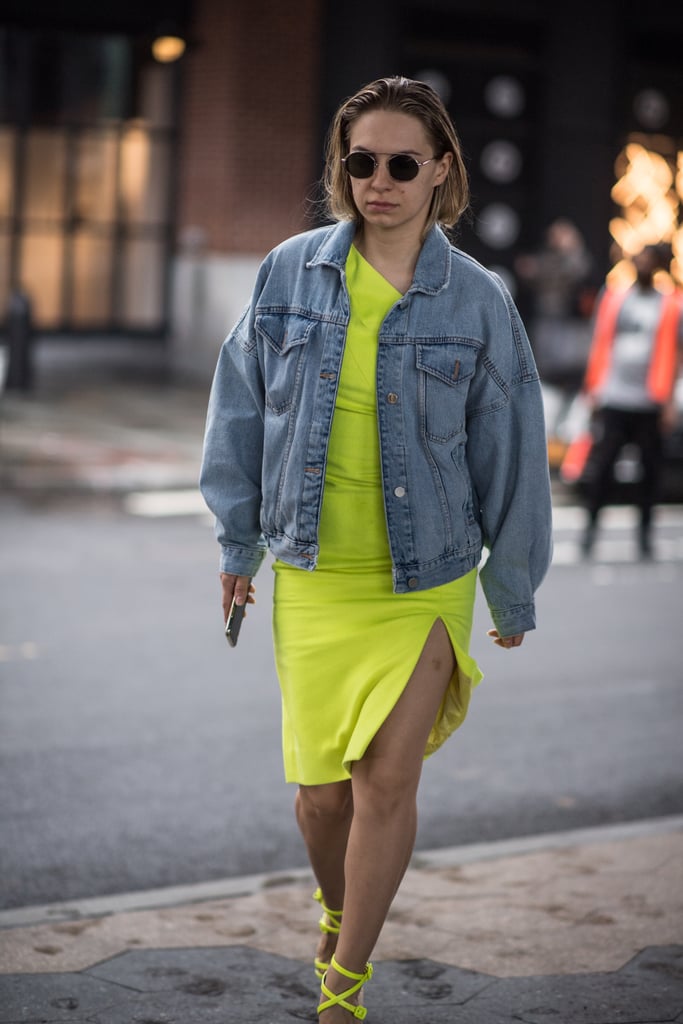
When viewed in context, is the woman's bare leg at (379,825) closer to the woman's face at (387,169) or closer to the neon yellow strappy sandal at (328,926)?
the neon yellow strappy sandal at (328,926)

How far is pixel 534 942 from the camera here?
4.38 meters

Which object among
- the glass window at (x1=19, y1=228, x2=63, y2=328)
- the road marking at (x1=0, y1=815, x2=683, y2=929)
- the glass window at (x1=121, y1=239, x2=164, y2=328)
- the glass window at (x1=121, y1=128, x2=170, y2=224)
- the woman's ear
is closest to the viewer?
the woman's ear

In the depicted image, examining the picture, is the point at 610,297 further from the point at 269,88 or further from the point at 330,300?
the point at 269,88

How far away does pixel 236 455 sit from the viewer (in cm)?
386

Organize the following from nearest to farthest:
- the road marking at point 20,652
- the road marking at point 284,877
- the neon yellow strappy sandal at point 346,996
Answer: the neon yellow strappy sandal at point 346,996, the road marking at point 284,877, the road marking at point 20,652

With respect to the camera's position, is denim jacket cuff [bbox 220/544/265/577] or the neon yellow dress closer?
the neon yellow dress

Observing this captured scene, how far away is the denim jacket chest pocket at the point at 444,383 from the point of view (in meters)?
3.67

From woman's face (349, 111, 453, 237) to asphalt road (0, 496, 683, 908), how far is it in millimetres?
2276

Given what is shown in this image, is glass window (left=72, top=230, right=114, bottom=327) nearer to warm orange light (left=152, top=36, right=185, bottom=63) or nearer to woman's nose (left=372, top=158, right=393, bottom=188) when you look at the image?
warm orange light (left=152, top=36, right=185, bottom=63)

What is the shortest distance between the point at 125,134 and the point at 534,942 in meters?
18.1

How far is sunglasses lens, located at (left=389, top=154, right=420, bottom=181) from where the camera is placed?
3.69 m

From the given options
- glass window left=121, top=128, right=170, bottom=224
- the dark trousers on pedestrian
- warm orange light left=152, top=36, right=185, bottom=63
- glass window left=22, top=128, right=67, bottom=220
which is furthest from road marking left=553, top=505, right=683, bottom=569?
glass window left=22, top=128, right=67, bottom=220

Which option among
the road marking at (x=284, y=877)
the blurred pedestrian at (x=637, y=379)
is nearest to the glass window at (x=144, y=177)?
the blurred pedestrian at (x=637, y=379)

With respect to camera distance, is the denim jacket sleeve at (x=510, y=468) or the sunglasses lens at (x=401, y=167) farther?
the denim jacket sleeve at (x=510, y=468)
